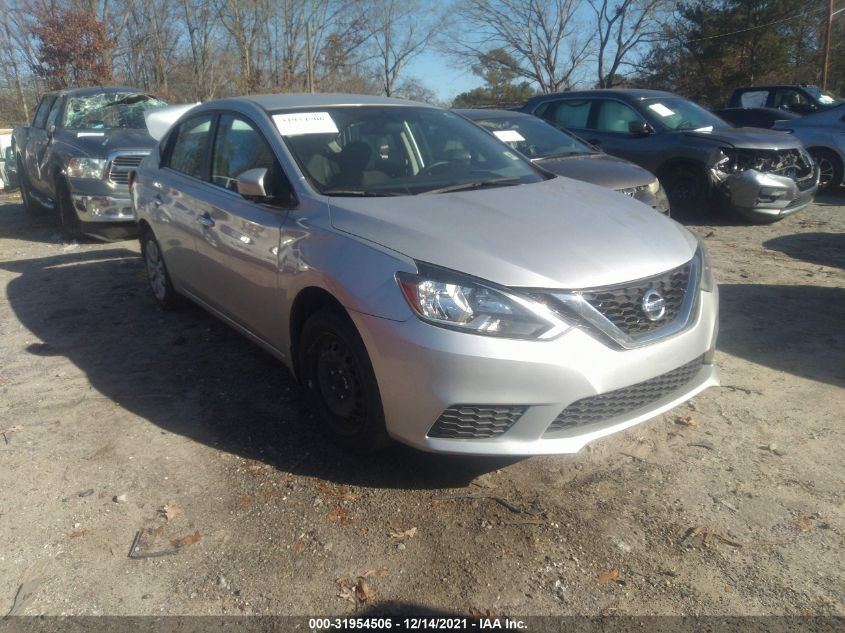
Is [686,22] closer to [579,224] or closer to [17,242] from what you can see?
[17,242]

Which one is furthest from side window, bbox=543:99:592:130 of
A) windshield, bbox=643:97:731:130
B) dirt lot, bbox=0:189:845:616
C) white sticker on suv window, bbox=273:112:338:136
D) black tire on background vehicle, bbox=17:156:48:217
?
black tire on background vehicle, bbox=17:156:48:217

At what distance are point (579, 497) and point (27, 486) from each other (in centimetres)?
253

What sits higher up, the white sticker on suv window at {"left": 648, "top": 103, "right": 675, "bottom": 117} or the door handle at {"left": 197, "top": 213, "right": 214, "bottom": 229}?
the white sticker on suv window at {"left": 648, "top": 103, "right": 675, "bottom": 117}

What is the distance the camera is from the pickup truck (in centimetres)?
822

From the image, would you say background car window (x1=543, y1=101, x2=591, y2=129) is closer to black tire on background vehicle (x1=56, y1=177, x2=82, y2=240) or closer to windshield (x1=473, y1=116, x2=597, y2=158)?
windshield (x1=473, y1=116, x2=597, y2=158)

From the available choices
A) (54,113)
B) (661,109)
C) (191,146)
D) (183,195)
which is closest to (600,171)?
(661,109)

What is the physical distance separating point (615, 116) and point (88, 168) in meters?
6.61

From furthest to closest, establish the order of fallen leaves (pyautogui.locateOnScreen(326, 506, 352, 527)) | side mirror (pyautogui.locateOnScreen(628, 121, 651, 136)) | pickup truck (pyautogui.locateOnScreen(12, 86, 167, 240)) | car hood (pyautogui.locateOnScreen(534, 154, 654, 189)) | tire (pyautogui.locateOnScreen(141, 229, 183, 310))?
1. side mirror (pyautogui.locateOnScreen(628, 121, 651, 136))
2. pickup truck (pyautogui.locateOnScreen(12, 86, 167, 240))
3. car hood (pyautogui.locateOnScreen(534, 154, 654, 189))
4. tire (pyautogui.locateOnScreen(141, 229, 183, 310))
5. fallen leaves (pyautogui.locateOnScreen(326, 506, 352, 527))

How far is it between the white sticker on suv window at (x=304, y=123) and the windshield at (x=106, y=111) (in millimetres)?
6011

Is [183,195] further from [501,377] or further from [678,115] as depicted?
[678,115]

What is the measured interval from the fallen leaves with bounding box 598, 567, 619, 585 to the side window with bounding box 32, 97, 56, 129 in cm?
1007

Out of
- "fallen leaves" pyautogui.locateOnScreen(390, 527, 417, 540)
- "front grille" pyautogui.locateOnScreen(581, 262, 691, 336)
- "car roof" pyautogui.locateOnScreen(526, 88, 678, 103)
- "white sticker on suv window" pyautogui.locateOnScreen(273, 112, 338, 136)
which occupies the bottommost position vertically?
"fallen leaves" pyautogui.locateOnScreen(390, 527, 417, 540)

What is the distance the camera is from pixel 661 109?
9586 millimetres

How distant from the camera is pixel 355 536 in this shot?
295cm
